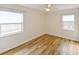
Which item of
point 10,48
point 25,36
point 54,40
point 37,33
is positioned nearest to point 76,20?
point 54,40

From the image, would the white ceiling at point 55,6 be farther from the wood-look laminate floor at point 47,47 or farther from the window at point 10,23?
the wood-look laminate floor at point 47,47

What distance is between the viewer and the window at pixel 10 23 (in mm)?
1366

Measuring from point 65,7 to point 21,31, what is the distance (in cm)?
69

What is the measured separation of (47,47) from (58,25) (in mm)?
356

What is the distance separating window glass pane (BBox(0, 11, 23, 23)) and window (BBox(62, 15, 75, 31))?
2.04ft

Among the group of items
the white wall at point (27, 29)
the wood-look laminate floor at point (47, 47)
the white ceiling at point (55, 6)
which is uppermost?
the white ceiling at point (55, 6)

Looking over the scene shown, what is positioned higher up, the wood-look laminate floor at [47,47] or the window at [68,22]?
the window at [68,22]

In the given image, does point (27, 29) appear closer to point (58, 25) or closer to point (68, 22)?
point (58, 25)

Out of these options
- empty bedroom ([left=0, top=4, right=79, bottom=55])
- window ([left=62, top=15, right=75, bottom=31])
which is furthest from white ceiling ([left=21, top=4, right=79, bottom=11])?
window ([left=62, top=15, right=75, bottom=31])

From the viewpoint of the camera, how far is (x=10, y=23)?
55.9 inches

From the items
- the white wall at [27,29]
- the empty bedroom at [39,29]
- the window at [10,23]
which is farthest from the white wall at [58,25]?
the window at [10,23]

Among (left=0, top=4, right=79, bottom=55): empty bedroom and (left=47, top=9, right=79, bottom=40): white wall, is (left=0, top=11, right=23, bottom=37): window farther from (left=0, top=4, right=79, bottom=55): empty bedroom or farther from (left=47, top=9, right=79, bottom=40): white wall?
(left=47, top=9, right=79, bottom=40): white wall
